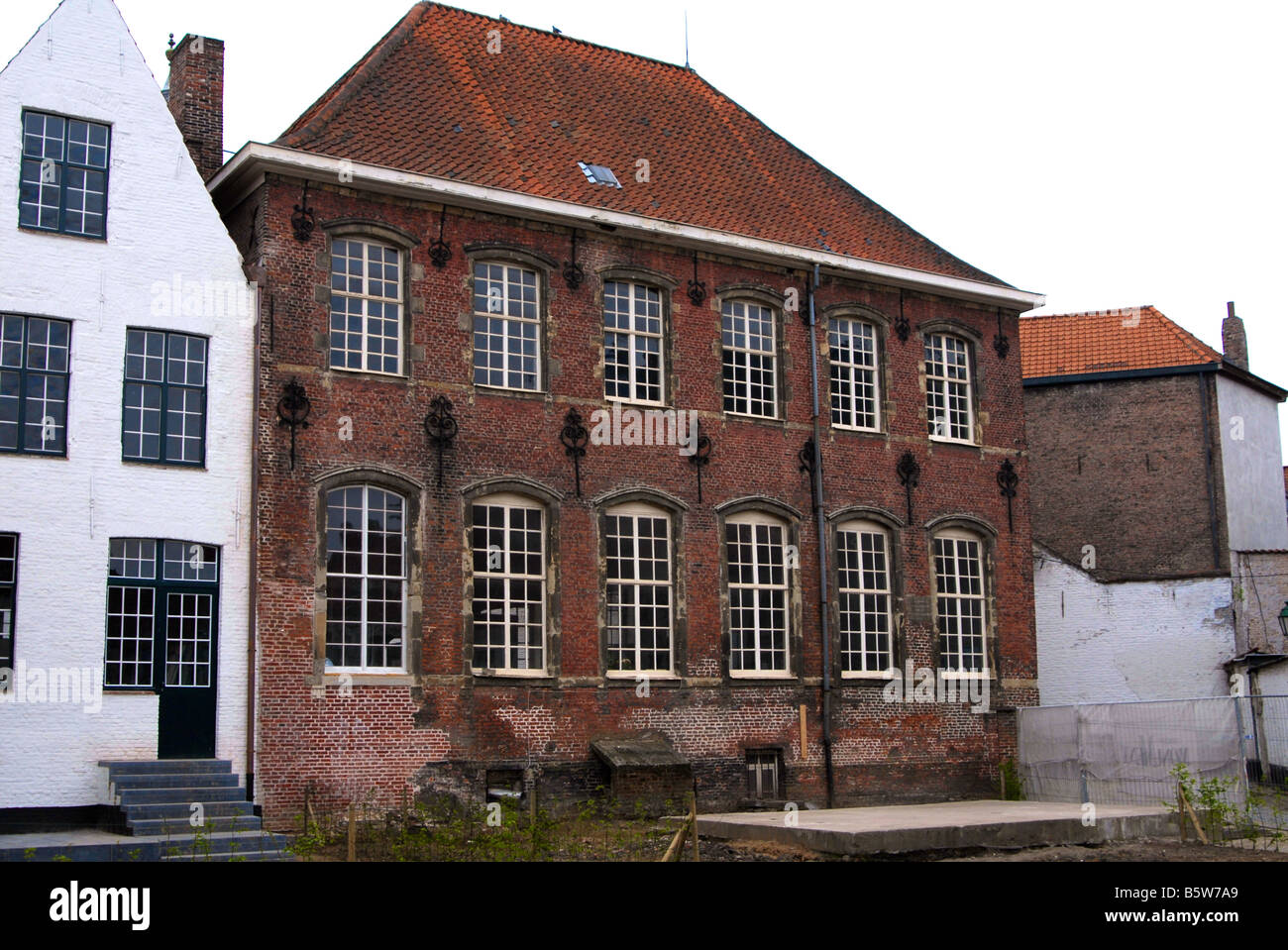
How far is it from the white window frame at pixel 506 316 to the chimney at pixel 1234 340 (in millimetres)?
19773

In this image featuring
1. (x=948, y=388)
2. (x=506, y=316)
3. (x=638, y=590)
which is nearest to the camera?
(x=506, y=316)

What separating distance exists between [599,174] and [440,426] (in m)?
5.01

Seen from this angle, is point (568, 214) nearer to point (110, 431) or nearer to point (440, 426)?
point (440, 426)

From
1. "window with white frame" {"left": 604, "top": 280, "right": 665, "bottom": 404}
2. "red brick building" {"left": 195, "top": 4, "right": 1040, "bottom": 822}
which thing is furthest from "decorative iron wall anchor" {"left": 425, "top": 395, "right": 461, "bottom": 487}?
"window with white frame" {"left": 604, "top": 280, "right": 665, "bottom": 404}

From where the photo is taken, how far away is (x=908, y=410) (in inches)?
920

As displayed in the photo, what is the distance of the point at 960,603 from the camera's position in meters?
23.5

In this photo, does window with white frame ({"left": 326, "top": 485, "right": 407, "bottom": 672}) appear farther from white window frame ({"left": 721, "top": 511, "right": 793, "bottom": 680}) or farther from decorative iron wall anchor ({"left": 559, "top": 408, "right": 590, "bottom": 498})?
white window frame ({"left": 721, "top": 511, "right": 793, "bottom": 680})

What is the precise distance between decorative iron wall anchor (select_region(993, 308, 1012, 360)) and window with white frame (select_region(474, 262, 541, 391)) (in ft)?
28.0

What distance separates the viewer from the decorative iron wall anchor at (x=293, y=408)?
1772 cm

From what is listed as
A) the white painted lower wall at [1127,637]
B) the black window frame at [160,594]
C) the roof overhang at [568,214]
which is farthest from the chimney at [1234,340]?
the black window frame at [160,594]

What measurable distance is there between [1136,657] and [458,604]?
14.5 m

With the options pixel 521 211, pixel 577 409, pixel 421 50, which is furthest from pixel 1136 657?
pixel 421 50

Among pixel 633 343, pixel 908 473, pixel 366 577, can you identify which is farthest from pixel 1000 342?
pixel 366 577

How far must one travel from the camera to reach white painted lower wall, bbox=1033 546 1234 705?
26.9 metres
